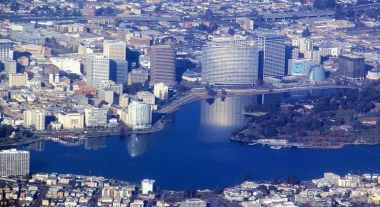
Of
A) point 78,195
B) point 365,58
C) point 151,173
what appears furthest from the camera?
point 365,58

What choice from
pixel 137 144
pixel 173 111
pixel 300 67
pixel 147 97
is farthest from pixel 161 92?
pixel 300 67

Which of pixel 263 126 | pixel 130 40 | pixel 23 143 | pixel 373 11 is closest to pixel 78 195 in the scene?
pixel 23 143

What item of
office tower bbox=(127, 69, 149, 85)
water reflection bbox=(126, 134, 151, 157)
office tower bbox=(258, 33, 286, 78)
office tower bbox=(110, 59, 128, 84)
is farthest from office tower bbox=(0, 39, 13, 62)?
water reflection bbox=(126, 134, 151, 157)

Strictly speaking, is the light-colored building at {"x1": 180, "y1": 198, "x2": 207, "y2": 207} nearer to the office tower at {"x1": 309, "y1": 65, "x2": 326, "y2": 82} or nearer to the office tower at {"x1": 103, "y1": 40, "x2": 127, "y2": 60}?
the office tower at {"x1": 103, "y1": 40, "x2": 127, "y2": 60}

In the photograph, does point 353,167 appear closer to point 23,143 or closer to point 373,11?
point 23,143

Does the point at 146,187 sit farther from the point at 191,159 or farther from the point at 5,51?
the point at 5,51
